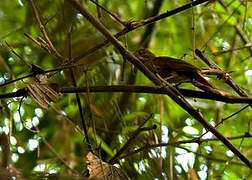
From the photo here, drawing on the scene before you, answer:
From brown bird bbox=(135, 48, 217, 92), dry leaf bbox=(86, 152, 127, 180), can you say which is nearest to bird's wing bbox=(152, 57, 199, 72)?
brown bird bbox=(135, 48, 217, 92)

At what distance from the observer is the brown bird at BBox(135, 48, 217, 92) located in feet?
3.48

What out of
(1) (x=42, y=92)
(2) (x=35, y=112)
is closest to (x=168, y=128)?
(2) (x=35, y=112)

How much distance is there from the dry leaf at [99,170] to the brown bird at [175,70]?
0.29 m

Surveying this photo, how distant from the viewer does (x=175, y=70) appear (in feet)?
3.67

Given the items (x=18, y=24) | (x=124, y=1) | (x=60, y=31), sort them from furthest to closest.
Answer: (x=124, y=1), (x=18, y=24), (x=60, y=31)

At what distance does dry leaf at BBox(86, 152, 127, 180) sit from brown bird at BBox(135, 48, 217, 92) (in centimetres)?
29

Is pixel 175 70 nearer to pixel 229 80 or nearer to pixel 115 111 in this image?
pixel 229 80

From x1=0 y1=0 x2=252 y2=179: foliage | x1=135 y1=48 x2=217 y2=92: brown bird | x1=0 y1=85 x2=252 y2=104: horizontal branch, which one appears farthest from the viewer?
x1=0 y1=0 x2=252 y2=179: foliage

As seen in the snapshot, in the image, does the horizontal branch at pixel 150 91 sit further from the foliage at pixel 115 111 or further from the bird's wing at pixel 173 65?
the foliage at pixel 115 111

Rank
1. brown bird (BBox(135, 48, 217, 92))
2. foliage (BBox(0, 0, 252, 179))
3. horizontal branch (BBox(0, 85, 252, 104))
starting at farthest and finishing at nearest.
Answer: foliage (BBox(0, 0, 252, 179)) → brown bird (BBox(135, 48, 217, 92)) → horizontal branch (BBox(0, 85, 252, 104))

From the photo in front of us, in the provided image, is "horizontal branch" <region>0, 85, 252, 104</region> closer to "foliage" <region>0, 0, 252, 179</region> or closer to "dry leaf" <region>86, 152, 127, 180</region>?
"dry leaf" <region>86, 152, 127, 180</region>

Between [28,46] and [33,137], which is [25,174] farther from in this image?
[28,46]

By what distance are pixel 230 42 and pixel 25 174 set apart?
1863 mm

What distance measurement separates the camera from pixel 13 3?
2363 millimetres
